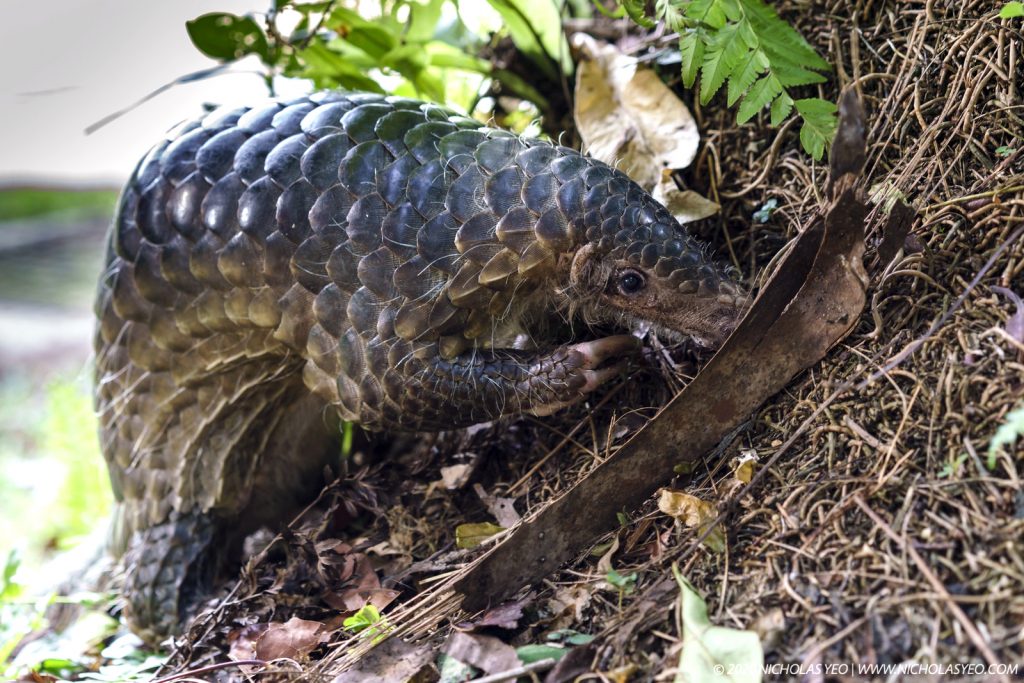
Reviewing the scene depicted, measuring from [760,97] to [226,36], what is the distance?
84.2 inches

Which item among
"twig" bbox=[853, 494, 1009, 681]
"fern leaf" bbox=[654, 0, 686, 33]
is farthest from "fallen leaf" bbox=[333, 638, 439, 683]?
"fern leaf" bbox=[654, 0, 686, 33]

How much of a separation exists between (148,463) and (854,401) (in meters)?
2.64

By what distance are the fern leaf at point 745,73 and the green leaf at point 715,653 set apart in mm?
1559

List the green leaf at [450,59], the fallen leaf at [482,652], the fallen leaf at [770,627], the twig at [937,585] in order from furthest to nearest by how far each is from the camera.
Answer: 1. the green leaf at [450,59]
2. the fallen leaf at [482,652]
3. the fallen leaf at [770,627]
4. the twig at [937,585]

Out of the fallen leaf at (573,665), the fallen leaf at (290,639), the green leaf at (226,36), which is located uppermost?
the green leaf at (226,36)

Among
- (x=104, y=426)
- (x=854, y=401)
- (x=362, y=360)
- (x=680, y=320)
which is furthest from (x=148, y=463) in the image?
(x=854, y=401)

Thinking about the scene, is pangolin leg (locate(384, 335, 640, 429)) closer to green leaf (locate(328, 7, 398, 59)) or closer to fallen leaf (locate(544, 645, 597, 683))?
fallen leaf (locate(544, 645, 597, 683))

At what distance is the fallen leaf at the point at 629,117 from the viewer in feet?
11.2

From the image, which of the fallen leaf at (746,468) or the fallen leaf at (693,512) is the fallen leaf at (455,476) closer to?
the fallen leaf at (693,512)

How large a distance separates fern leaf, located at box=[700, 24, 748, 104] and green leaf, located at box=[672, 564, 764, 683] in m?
1.59

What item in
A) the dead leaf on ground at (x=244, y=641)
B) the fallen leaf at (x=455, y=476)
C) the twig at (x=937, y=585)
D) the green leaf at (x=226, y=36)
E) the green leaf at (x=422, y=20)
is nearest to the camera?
the twig at (x=937, y=585)

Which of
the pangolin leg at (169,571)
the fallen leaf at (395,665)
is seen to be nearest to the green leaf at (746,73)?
the fallen leaf at (395,665)

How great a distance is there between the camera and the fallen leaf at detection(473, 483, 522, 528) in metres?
2.88

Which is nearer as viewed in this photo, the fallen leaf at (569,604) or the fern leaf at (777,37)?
the fallen leaf at (569,604)
